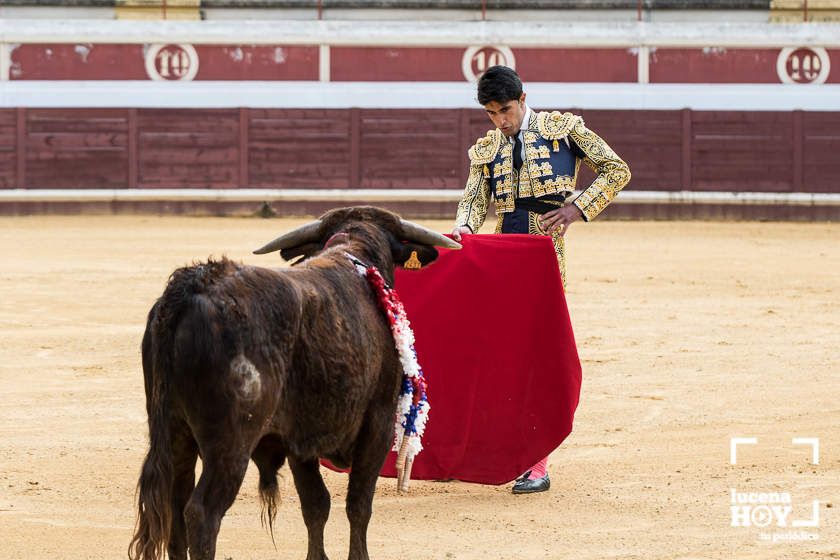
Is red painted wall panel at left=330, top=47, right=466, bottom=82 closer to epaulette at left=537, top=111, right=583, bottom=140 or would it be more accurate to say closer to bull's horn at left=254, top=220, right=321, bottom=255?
epaulette at left=537, top=111, right=583, bottom=140

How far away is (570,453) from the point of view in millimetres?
4320

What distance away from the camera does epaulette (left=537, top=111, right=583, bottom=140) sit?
12.8ft

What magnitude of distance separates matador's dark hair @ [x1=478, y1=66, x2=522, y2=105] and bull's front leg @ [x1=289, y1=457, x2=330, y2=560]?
1185mm

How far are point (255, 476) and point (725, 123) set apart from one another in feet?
36.2

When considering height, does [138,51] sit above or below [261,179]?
above

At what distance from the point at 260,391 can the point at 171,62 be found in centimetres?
1194

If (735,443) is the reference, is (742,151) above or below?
above

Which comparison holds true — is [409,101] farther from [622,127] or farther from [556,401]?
[556,401]

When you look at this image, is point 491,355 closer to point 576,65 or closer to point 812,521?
point 812,521

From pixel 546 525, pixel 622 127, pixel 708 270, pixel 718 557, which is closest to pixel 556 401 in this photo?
pixel 546 525

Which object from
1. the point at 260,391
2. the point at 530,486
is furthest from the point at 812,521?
the point at 260,391

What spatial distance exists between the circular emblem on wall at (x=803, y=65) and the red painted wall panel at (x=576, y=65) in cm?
149

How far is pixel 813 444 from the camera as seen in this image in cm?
429

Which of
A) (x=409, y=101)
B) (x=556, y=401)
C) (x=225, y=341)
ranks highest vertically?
(x=409, y=101)
